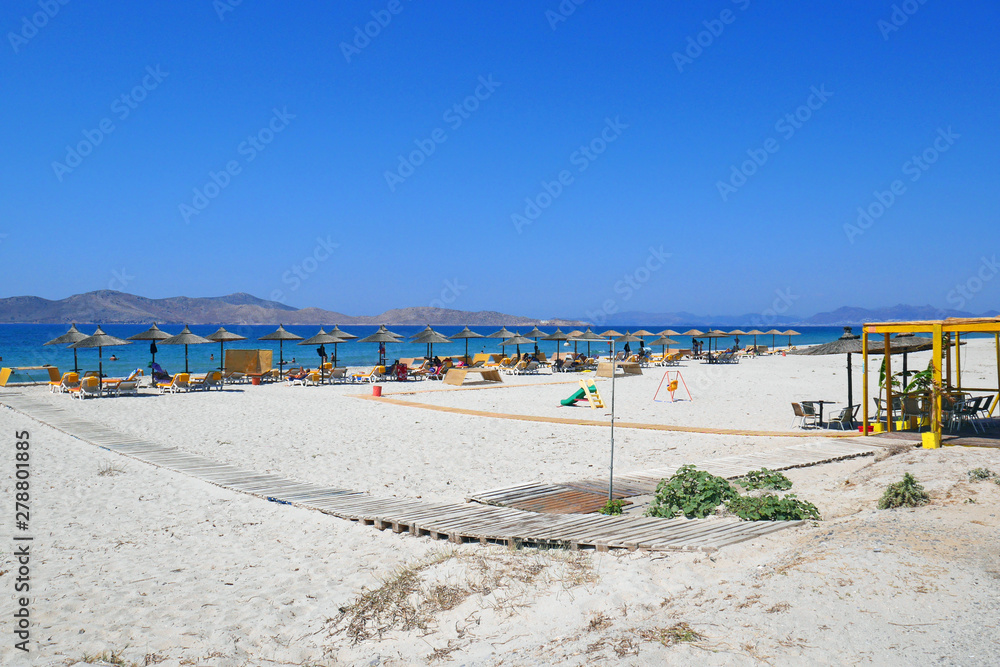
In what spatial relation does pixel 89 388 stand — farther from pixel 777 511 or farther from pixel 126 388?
pixel 777 511

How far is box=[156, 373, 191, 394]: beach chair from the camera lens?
1964cm

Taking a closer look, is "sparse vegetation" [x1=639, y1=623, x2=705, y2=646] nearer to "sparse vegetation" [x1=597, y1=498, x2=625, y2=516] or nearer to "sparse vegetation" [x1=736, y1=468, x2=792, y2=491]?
"sparse vegetation" [x1=597, y1=498, x2=625, y2=516]

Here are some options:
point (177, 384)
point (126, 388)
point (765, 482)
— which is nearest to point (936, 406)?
point (765, 482)

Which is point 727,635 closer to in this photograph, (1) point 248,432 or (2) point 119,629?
(2) point 119,629

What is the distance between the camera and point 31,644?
3824 mm

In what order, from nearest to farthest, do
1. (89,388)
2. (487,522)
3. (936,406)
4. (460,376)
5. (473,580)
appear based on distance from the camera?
(473,580) → (487,522) → (936,406) → (89,388) → (460,376)

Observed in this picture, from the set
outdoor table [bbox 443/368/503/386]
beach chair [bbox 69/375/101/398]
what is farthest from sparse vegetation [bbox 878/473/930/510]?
beach chair [bbox 69/375/101/398]

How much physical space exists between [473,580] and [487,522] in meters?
1.34

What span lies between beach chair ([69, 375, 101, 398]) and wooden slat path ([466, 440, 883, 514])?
16.0m

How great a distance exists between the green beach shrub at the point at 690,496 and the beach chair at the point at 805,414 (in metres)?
6.22

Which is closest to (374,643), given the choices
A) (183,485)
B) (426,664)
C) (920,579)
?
(426,664)

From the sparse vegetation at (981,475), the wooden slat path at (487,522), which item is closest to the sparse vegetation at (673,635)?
the wooden slat path at (487,522)

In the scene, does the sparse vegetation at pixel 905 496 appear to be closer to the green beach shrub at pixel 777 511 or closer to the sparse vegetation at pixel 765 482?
the green beach shrub at pixel 777 511

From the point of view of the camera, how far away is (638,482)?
7.45m
